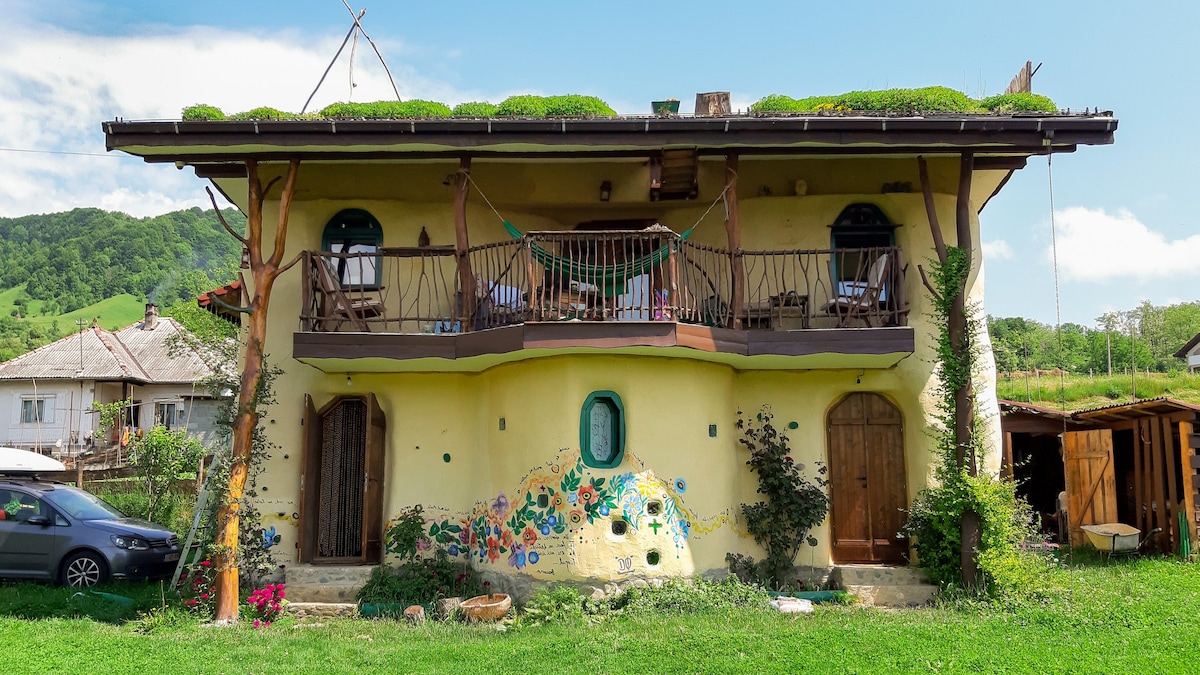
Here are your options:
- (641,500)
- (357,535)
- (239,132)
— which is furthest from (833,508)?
(239,132)

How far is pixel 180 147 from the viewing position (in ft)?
35.1

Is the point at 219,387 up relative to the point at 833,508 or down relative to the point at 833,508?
up

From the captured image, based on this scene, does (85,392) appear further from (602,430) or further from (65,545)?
(602,430)

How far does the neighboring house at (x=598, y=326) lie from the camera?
10.4 metres

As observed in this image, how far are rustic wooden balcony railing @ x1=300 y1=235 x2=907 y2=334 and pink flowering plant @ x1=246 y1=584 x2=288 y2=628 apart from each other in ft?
10.6

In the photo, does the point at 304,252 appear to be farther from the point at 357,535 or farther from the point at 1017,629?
the point at 1017,629

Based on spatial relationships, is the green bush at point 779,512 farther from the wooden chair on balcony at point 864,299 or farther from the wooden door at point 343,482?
the wooden door at point 343,482

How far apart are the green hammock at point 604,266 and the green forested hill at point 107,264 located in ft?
241

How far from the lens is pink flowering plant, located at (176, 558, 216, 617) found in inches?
405

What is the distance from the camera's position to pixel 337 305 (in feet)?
37.4

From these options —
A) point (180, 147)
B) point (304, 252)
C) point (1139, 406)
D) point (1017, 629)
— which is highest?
point (180, 147)

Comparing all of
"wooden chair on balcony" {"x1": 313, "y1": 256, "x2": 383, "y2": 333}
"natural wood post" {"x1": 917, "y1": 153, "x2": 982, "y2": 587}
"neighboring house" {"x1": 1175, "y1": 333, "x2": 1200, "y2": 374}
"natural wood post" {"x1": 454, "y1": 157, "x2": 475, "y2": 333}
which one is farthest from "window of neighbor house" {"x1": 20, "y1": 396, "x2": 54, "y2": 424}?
"neighboring house" {"x1": 1175, "y1": 333, "x2": 1200, "y2": 374}

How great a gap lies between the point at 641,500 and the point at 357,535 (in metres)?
4.32

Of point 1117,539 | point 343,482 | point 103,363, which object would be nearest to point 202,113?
point 343,482
